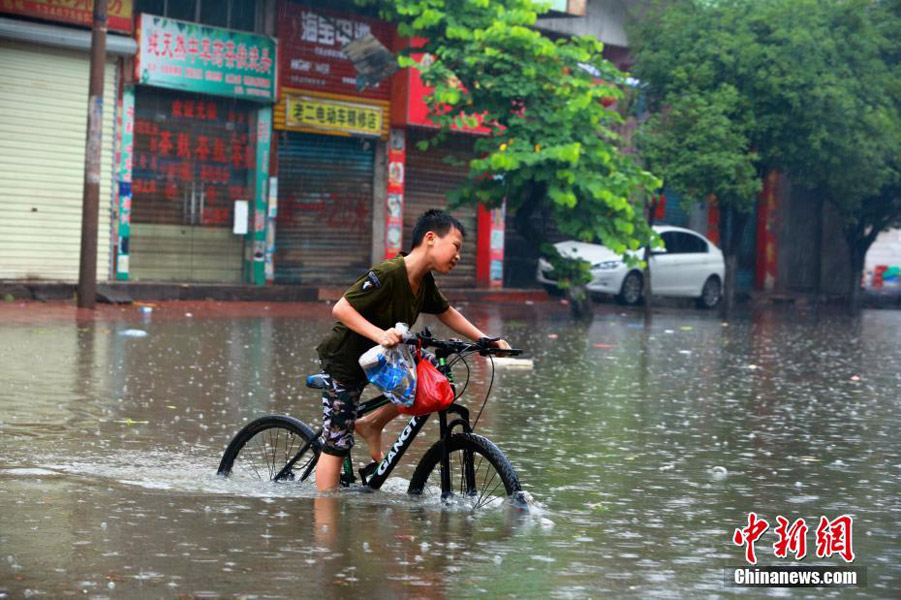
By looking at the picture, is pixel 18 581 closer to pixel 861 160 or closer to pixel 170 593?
pixel 170 593

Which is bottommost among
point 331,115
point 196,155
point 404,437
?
point 404,437

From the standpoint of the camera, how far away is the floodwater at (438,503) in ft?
16.6

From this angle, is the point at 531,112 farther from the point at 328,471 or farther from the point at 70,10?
the point at 328,471

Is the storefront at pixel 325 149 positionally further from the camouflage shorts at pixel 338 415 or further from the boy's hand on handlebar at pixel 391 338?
the boy's hand on handlebar at pixel 391 338

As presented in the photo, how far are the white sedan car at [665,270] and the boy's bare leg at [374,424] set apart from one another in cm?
2200

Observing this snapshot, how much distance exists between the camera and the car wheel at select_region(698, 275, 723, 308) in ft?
106

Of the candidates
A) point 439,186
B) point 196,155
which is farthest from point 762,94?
point 196,155

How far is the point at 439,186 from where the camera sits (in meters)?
30.8

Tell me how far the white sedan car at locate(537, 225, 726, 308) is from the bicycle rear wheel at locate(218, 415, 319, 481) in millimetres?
21583

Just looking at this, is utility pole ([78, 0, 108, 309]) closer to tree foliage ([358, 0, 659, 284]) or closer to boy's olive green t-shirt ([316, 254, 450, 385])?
tree foliage ([358, 0, 659, 284])

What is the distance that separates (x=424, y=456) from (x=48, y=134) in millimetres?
18354

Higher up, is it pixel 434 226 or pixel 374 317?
pixel 434 226

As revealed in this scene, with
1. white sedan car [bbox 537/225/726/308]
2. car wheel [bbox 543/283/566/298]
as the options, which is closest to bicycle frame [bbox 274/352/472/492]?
white sedan car [bbox 537/225/726/308]

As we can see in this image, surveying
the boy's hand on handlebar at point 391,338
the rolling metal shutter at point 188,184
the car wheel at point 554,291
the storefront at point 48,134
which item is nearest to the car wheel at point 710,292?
the car wheel at point 554,291
